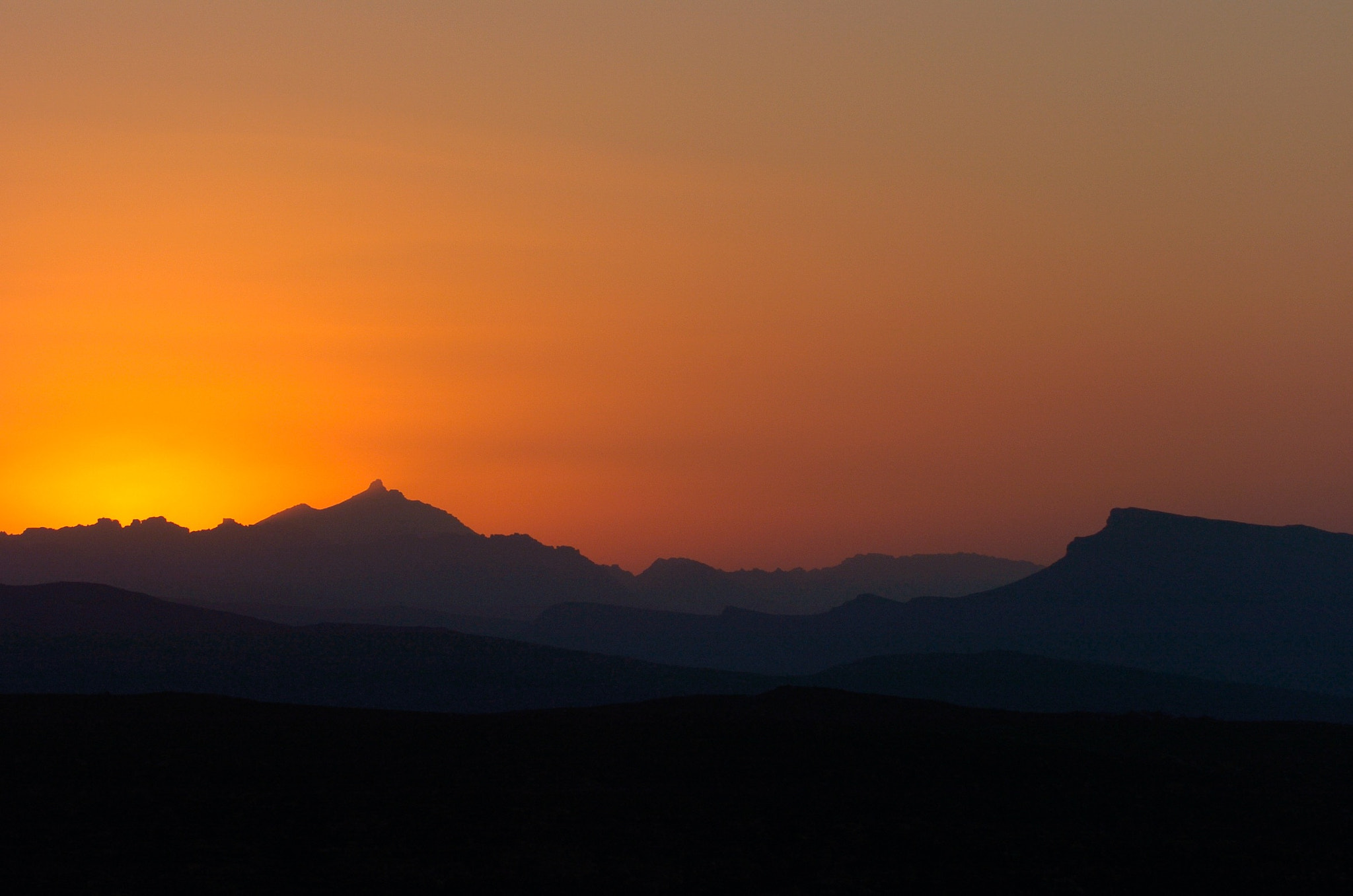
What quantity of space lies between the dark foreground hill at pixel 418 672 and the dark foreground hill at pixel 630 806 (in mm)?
86825

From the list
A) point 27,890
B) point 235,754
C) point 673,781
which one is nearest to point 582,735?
point 673,781

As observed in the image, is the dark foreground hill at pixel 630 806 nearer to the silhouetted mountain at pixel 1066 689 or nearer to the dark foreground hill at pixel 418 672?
the dark foreground hill at pixel 418 672

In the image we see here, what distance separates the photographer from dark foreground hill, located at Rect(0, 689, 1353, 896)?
35656 mm

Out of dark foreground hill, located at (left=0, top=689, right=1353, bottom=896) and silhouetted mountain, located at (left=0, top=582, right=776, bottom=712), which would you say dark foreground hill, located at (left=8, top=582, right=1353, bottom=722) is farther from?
dark foreground hill, located at (left=0, top=689, right=1353, bottom=896)

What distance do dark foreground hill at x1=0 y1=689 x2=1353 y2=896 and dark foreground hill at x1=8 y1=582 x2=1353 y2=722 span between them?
3418 inches

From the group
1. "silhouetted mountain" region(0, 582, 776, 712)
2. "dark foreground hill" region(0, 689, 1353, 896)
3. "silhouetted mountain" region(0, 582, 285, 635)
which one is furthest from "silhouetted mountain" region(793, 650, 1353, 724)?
"dark foreground hill" region(0, 689, 1353, 896)

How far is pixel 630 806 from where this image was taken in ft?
138

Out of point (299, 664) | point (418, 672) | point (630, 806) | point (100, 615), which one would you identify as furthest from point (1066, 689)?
point (630, 806)

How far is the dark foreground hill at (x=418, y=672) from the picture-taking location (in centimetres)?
14012

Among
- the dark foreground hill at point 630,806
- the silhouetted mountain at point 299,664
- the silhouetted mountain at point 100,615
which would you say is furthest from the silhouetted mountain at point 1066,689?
the dark foreground hill at point 630,806

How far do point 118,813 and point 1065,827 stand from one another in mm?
29746

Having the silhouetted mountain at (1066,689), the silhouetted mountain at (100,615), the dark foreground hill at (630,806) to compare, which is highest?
the silhouetted mountain at (100,615)

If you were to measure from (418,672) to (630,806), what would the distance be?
369 feet

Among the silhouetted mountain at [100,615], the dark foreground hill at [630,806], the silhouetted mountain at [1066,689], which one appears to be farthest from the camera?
the silhouetted mountain at [1066,689]
